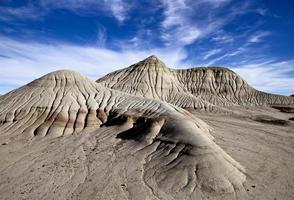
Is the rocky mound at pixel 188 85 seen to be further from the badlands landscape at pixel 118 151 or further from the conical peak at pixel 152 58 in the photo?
the badlands landscape at pixel 118 151

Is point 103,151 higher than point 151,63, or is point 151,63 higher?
point 151,63

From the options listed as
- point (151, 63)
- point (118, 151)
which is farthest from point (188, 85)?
point (118, 151)

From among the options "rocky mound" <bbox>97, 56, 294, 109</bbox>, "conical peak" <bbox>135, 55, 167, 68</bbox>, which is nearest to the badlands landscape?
"rocky mound" <bbox>97, 56, 294, 109</bbox>

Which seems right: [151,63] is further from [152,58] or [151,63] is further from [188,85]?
[188,85]

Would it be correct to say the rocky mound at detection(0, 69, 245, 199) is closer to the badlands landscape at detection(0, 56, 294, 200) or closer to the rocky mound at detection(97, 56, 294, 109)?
the badlands landscape at detection(0, 56, 294, 200)

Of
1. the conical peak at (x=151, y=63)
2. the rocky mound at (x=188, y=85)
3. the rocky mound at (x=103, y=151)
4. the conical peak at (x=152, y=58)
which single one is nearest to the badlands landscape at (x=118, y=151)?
the rocky mound at (x=103, y=151)

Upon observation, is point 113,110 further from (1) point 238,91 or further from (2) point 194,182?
(1) point 238,91
